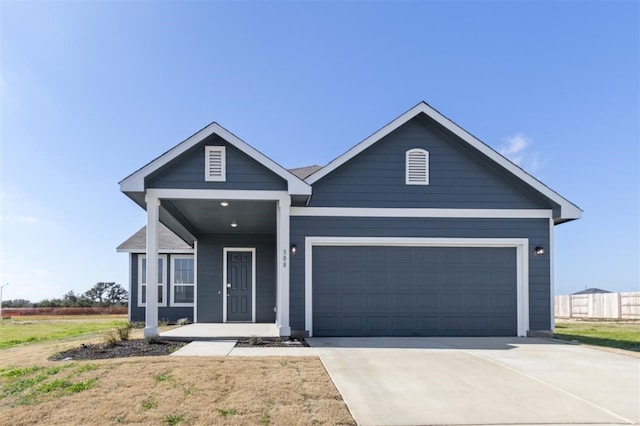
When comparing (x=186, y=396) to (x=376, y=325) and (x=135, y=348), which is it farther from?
(x=376, y=325)

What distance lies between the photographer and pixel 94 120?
1527 centimetres

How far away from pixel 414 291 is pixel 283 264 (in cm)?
321

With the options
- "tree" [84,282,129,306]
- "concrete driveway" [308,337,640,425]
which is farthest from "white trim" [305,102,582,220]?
"tree" [84,282,129,306]

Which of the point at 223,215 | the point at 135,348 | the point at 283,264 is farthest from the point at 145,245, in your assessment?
the point at 135,348

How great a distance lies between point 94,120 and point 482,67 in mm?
13287

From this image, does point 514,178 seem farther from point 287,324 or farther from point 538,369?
point 287,324

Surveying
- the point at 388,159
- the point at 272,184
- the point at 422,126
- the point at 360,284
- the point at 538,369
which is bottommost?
the point at 538,369

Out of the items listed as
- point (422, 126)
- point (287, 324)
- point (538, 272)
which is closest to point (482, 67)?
point (422, 126)

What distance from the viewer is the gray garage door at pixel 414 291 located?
10898mm

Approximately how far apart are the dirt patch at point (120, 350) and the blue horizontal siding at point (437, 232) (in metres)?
2.90

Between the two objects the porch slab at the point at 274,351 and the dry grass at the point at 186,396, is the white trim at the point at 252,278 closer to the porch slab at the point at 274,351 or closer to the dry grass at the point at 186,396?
the porch slab at the point at 274,351

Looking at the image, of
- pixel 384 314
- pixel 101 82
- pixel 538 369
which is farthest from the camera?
pixel 101 82

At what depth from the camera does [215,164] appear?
1007 centimetres

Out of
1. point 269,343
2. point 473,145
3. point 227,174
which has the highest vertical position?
point 473,145
